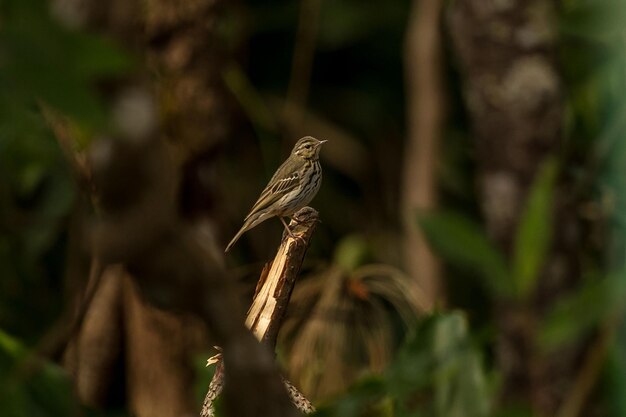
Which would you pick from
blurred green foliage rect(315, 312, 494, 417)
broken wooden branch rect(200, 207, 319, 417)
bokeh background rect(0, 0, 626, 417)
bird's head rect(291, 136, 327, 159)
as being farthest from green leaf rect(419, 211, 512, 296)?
broken wooden branch rect(200, 207, 319, 417)

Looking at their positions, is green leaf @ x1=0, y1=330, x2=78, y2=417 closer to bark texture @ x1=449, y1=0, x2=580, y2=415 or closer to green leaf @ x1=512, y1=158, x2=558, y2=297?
green leaf @ x1=512, y1=158, x2=558, y2=297

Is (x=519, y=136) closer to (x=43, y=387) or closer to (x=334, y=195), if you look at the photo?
(x=43, y=387)

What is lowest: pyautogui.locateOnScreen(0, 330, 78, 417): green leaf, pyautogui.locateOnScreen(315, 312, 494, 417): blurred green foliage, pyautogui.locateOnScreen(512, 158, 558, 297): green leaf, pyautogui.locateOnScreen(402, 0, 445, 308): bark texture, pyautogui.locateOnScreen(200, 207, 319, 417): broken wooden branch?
pyautogui.locateOnScreen(402, 0, 445, 308): bark texture

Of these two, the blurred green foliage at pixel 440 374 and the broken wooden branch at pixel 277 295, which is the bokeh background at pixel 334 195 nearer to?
the blurred green foliage at pixel 440 374

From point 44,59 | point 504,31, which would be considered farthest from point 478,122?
point 44,59

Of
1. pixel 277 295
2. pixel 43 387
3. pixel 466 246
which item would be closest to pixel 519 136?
pixel 466 246

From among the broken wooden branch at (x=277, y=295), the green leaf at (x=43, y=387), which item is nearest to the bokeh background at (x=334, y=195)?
the green leaf at (x=43, y=387)
